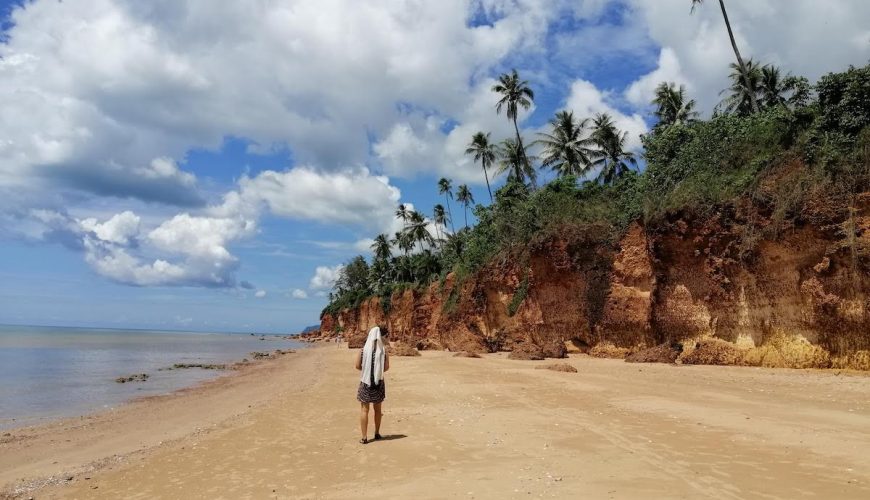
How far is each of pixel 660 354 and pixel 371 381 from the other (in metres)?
14.7

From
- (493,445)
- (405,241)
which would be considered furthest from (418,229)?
(493,445)

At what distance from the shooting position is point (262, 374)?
24641 millimetres

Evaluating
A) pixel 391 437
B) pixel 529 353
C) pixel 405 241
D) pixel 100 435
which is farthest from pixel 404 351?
pixel 405 241

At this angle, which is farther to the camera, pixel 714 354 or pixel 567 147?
pixel 567 147

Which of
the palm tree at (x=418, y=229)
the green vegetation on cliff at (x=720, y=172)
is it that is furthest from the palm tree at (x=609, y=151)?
the palm tree at (x=418, y=229)

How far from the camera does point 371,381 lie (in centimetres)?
812

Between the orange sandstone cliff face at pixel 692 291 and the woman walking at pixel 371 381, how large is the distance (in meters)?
14.0

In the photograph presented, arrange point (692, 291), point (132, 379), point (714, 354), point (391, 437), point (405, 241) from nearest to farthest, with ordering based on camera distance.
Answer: point (391, 437) → point (714, 354) → point (692, 291) → point (132, 379) → point (405, 241)

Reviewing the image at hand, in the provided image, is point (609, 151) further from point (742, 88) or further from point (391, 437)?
point (391, 437)

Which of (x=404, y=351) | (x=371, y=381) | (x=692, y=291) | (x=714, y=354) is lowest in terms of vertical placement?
(x=404, y=351)

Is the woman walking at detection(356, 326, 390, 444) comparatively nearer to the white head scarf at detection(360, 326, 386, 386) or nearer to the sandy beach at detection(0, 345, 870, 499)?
the white head scarf at detection(360, 326, 386, 386)

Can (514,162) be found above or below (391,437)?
above

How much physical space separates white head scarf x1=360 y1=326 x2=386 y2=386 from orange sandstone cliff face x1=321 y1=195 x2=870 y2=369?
14.0 m

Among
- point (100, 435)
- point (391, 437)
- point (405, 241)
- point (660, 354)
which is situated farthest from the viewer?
point (405, 241)
